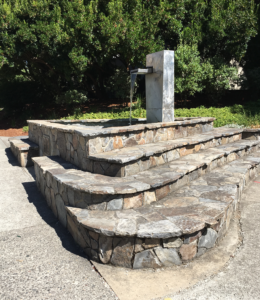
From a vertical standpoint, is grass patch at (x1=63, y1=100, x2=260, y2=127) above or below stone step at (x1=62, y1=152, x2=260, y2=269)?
above

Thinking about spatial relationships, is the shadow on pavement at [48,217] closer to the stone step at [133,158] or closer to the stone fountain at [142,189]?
the stone fountain at [142,189]

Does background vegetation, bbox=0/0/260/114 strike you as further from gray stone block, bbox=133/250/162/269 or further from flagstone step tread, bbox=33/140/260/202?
gray stone block, bbox=133/250/162/269

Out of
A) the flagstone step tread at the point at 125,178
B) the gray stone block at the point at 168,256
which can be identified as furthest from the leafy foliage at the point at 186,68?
the gray stone block at the point at 168,256

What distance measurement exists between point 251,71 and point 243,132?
27.2 ft

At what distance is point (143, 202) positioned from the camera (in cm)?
338

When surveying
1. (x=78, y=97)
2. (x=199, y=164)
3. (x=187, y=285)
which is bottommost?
(x=187, y=285)

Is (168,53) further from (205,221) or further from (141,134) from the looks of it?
(205,221)

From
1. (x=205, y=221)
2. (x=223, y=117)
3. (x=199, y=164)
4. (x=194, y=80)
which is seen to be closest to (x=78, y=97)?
(x=194, y=80)

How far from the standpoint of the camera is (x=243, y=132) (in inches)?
297

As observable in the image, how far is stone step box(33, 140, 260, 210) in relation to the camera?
318cm

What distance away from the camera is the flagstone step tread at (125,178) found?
3193 mm

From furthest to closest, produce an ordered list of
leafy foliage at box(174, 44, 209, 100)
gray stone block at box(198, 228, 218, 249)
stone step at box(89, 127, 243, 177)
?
leafy foliage at box(174, 44, 209, 100) < stone step at box(89, 127, 243, 177) < gray stone block at box(198, 228, 218, 249)

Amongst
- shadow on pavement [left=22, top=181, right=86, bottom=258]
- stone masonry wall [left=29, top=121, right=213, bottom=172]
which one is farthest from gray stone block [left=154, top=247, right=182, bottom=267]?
stone masonry wall [left=29, top=121, right=213, bottom=172]

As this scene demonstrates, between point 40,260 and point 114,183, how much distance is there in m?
1.24
